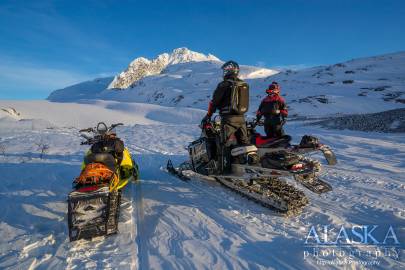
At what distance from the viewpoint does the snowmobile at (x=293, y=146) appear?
4684 mm

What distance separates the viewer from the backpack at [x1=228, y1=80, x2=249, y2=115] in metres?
5.64

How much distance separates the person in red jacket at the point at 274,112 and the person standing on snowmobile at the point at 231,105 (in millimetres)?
1080

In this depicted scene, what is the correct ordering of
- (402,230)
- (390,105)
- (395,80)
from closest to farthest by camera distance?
(402,230) < (390,105) < (395,80)

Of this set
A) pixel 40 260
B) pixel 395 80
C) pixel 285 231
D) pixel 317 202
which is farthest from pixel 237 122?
pixel 395 80

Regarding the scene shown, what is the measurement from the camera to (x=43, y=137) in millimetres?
13844

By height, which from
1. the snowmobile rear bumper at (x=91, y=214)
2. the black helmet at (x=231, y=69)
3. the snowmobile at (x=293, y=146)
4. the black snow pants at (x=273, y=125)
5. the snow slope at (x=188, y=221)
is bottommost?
the snow slope at (x=188, y=221)

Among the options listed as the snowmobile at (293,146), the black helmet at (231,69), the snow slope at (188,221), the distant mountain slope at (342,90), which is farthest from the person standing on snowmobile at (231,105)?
the distant mountain slope at (342,90)

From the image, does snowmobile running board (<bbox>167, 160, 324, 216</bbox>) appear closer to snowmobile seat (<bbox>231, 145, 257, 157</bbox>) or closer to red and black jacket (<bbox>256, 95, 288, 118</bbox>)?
snowmobile seat (<bbox>231, 145, 257, 157</bbox>)

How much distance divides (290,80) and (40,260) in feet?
190

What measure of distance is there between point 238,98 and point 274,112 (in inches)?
51.3

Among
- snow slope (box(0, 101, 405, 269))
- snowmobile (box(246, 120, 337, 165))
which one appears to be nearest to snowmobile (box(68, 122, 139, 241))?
snow slope (box(0, 101, 405, 269))

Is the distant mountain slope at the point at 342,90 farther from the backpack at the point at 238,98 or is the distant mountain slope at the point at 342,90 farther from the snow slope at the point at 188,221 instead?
the backpack at the point at 238,98

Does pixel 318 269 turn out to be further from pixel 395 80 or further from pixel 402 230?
pixel 395 80

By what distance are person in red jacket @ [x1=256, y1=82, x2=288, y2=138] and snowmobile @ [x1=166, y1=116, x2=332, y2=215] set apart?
1.02 metres
